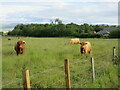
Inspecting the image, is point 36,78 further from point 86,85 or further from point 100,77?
point 100,77

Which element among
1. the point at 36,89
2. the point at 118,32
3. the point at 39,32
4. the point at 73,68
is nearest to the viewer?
the point at 36,89

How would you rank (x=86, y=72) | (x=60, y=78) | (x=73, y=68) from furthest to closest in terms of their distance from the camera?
(x=73, y=68) < (x=86, y=72) < (x=60, y=78)

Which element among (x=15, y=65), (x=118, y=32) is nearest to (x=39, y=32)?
(x=118, y=32)

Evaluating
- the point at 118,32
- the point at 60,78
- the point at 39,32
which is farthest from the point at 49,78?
the point at 39,32

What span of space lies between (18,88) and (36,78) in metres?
1.10

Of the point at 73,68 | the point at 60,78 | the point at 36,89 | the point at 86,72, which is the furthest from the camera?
the point at 73,68

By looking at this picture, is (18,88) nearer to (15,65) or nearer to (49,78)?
(49,78)

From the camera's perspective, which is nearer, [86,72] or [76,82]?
[76,82]

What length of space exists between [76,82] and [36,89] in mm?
1540

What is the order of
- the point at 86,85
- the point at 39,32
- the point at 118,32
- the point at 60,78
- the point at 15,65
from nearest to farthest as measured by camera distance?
the point at 86,85
the point at 60,78
the point at 15,65
the point at 118,32
the point at 39,32

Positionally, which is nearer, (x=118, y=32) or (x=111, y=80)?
(x=111, y=80)

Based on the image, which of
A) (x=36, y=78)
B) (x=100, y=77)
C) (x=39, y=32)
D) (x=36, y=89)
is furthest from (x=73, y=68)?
(x=39, y=32)

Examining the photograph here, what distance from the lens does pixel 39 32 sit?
67625mm

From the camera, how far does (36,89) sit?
629 cm
